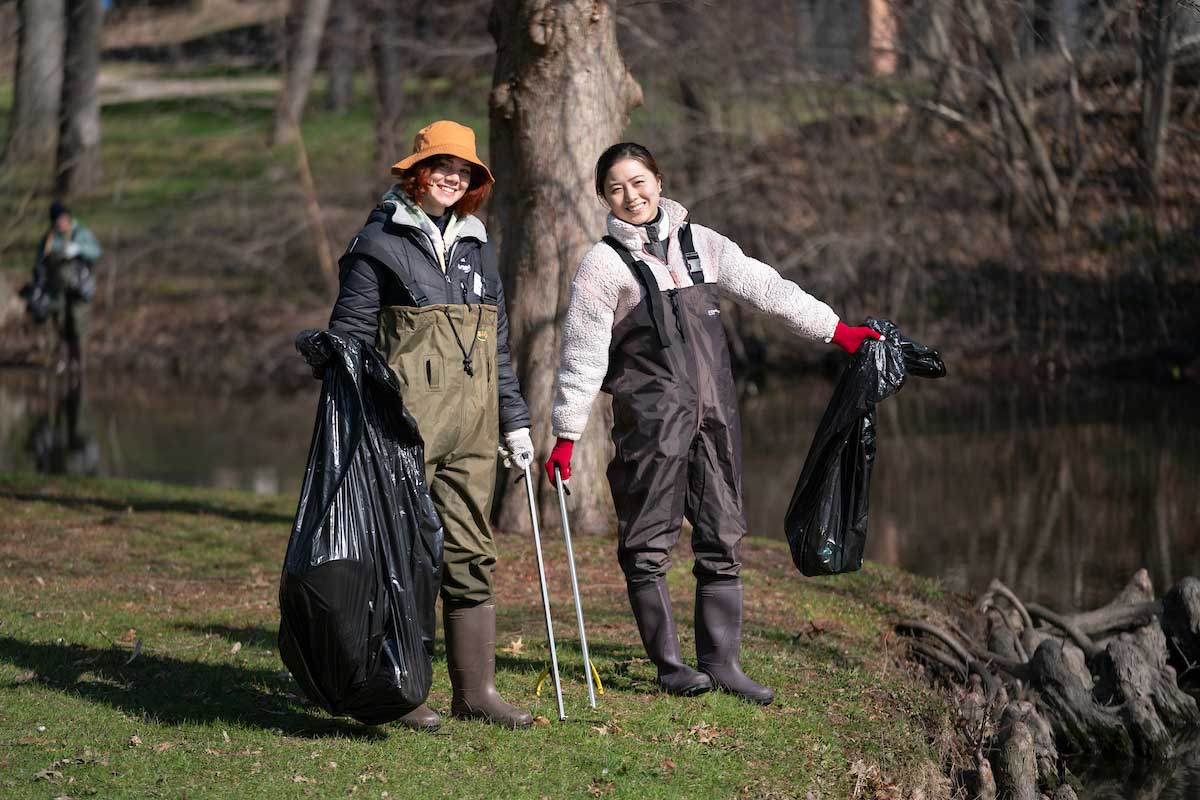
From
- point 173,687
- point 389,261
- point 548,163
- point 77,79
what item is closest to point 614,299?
point 389,261

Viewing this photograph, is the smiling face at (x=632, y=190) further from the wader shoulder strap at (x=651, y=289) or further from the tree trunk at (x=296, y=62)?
the tree trunk at (x=296, y=62)

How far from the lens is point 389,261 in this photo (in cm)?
515

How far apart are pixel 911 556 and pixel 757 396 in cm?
823

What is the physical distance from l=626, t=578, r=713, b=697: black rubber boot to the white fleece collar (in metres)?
1.29

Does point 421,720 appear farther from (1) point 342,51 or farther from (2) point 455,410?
(1) point 342,51

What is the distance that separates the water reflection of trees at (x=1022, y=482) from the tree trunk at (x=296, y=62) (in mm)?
9193

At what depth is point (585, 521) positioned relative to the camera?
954cm

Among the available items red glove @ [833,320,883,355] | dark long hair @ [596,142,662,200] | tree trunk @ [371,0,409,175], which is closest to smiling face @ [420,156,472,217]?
dark long hair @ [596,142,662,200]

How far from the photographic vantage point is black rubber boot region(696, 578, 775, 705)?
5.72 m

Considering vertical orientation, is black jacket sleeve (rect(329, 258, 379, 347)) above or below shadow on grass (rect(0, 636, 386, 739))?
above

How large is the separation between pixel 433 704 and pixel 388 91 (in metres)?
17.8

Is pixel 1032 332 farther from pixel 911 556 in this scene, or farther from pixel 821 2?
pixel 911 556

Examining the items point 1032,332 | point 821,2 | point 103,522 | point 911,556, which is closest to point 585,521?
point 911,556

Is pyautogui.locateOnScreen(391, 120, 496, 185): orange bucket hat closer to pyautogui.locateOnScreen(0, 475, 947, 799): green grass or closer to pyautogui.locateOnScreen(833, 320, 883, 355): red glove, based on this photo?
pyautogui.locateOnScreen(833, 320, 883, 355): red glove
